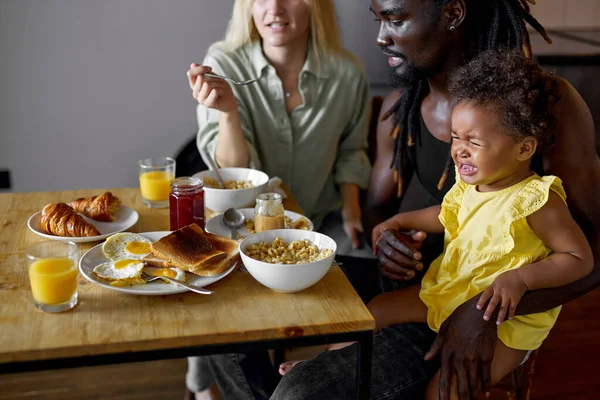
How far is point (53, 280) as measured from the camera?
1.17 metres

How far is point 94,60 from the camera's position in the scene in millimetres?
2859

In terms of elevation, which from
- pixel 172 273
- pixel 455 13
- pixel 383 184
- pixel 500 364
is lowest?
pixel 500 364

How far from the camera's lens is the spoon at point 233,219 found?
1567 mm

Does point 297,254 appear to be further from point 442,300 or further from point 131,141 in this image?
point 131,141

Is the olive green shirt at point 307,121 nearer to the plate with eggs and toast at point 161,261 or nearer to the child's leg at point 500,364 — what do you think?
the plate with eggs and toast at point 161,261

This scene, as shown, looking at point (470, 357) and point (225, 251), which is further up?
point (225, 251)

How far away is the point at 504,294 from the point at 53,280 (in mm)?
857

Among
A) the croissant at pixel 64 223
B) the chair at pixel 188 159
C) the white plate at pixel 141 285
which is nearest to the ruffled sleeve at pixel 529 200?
the white plate at pixel 141 285

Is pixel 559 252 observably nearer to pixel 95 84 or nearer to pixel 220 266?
pixel 220 266

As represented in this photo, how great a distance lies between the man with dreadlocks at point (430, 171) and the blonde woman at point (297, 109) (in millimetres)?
211

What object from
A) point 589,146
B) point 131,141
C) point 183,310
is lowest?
point 131,141

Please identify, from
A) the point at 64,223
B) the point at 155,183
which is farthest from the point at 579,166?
the point at 64,223

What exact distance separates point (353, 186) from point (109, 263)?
3.46ft

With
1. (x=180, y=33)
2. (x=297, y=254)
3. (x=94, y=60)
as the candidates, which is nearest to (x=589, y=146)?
(x=297, y=254)
